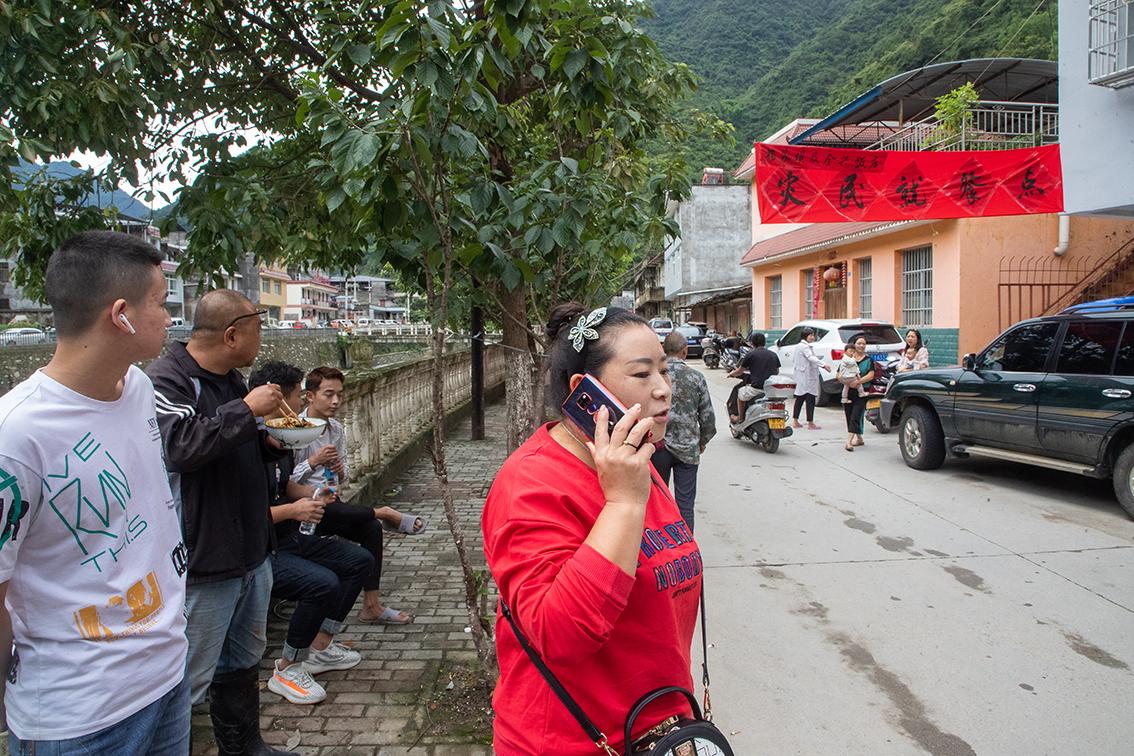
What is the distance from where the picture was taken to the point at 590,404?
1573 millimetres

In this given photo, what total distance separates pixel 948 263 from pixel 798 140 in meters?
7.12

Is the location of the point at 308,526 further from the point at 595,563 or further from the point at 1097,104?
the point at 1097,104

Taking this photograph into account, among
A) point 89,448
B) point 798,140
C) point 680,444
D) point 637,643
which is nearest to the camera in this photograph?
point 637,643

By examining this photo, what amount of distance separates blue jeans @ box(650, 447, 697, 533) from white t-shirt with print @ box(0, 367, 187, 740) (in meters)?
3.65

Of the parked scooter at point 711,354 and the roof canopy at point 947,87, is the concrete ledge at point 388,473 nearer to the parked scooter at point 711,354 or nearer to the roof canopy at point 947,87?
the roof canopy at point 947,87

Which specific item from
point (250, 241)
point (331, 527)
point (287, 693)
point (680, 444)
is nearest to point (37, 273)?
point (250, 241)

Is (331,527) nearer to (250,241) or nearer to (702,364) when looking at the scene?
(250,241)

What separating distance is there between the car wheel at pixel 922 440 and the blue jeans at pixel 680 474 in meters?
4.66

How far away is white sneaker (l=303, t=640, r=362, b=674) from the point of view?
3736 mm

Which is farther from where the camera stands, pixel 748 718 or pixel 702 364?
pixel 702 364

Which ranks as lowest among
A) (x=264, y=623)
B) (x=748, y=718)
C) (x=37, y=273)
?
(x=748, y=718)

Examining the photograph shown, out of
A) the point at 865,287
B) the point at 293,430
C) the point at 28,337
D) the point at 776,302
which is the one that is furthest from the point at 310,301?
the point at 293,430

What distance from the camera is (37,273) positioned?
515cm

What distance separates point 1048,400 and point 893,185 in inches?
273
